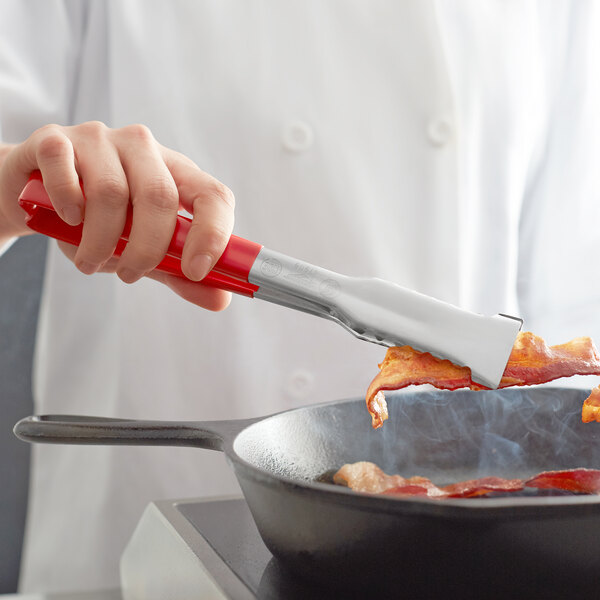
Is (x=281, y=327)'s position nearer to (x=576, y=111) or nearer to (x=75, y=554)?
(x=75, y=554)

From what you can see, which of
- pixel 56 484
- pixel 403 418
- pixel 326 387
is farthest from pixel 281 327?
pixel 56 484

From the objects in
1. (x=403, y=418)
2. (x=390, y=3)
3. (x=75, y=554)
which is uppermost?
(x=390, y=3)

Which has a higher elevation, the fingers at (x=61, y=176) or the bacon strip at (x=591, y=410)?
the fingers at (x=61, y=176)

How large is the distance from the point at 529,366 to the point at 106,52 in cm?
81

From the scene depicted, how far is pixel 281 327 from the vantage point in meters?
1.14

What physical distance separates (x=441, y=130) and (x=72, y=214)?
0.62 metres

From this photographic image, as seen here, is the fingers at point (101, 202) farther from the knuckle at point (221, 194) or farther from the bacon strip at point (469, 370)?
the bacon strip at point (469, 370)

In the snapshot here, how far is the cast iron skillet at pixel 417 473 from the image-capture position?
48 cm

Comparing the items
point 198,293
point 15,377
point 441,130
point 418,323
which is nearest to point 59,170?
point 198,293

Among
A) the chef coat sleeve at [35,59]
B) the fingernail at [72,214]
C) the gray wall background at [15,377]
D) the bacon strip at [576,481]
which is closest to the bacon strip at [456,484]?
the bacon strip at [576,481]

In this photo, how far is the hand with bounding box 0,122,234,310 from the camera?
70 cm

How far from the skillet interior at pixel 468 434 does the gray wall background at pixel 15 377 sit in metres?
1.12

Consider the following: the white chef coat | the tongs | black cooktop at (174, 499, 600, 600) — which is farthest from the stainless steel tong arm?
the white chef coat

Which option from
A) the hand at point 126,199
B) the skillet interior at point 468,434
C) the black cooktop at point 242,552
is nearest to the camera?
the black cooktop at point 242,552
